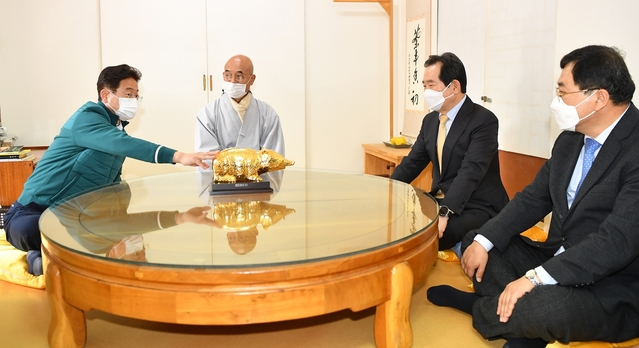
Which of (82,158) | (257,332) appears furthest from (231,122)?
(257,332)

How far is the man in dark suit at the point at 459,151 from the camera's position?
301cm

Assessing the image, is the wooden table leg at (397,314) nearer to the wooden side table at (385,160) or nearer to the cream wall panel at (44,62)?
the wooden side table at (385,160)

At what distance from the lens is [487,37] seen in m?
4.21

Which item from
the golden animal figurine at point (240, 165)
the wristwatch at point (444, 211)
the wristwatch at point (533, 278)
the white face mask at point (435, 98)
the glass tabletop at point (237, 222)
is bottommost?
the wristwatch at point (533, 278)

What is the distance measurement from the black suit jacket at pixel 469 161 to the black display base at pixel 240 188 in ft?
2.84

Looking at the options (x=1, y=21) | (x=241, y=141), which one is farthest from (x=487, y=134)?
(x=1, y=21)

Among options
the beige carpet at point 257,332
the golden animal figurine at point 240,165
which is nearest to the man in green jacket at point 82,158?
the golden animal figurine at point 240,165

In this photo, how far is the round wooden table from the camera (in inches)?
67.8

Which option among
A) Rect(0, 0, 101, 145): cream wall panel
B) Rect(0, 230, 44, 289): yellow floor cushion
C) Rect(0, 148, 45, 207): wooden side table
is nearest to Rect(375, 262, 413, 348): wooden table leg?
Rect(0, 230, 44, 289): yellow floor cushion

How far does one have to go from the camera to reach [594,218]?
2.17 meters

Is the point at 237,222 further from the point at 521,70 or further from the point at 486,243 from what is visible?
the point at 521,70

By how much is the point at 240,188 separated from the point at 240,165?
0.10 metres

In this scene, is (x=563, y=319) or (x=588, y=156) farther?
(x=588, y=156)

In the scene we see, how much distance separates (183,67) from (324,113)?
4.70ft
